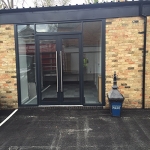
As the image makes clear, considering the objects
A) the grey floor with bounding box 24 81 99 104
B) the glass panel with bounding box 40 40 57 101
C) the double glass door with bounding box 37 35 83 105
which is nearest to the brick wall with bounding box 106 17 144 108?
the grey floor with bounding box 24 81 99 104

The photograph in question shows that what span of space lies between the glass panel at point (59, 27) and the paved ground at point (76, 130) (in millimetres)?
2389

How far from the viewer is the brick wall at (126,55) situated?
4.40m

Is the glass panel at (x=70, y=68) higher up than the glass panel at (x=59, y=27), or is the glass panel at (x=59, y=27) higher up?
the glass panel at (x=59, y=27)

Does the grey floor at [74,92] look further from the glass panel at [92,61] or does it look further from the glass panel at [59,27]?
the glass panel at [59,27]

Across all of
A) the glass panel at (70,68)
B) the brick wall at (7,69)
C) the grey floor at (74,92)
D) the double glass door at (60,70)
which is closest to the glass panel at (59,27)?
the double glass door at (60,70)

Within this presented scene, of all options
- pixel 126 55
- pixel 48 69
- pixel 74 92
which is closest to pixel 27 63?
pixel 48 69

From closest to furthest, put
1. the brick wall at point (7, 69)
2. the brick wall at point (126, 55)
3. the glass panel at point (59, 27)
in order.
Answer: the brick wall at point (126, 55) → the glass panel at point (59, 27) → the brick wall at point (7, 69)

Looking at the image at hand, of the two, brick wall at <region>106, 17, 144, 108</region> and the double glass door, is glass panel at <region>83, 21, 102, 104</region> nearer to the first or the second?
the double glass door

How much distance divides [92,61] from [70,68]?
2.36 feet

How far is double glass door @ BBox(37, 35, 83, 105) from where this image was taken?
4.63m

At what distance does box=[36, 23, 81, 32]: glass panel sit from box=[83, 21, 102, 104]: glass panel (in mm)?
265

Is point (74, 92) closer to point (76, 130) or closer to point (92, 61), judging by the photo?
point (92, 61)

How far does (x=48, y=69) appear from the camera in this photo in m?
4.75

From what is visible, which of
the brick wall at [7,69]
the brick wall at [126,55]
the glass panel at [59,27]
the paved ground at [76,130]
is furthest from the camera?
the brick wall at [7,69]
